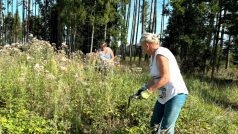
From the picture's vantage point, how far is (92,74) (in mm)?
7559

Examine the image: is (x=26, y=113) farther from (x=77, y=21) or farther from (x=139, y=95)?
(x=77, y=21)

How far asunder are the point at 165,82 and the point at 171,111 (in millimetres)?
463

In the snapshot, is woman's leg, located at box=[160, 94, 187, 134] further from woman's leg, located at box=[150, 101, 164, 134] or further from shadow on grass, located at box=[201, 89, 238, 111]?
shadow on grass, located at box=[201, 89, 238, 111]

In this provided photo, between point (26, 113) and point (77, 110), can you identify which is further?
point (77, 110)

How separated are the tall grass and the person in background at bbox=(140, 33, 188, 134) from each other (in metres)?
1.13

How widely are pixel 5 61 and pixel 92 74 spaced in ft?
6.06

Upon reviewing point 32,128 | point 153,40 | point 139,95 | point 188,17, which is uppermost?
point 188,17

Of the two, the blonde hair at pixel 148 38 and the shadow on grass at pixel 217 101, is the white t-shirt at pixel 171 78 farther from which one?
the shadow on grass at pixel 217 101

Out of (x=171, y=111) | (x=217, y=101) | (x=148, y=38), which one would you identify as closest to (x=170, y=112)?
(x=171, y=111)

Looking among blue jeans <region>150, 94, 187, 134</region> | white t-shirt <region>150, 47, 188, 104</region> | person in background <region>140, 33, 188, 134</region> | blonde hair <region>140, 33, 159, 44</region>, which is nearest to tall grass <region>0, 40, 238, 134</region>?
blue jeans <region>150, 94, 187, 134</region>

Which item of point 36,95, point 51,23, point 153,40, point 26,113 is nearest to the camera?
point 153,40

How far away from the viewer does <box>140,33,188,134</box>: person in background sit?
4.70 m

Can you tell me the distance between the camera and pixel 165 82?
15.4 feet

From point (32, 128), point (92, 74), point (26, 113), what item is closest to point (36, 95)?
point (26, 113)
